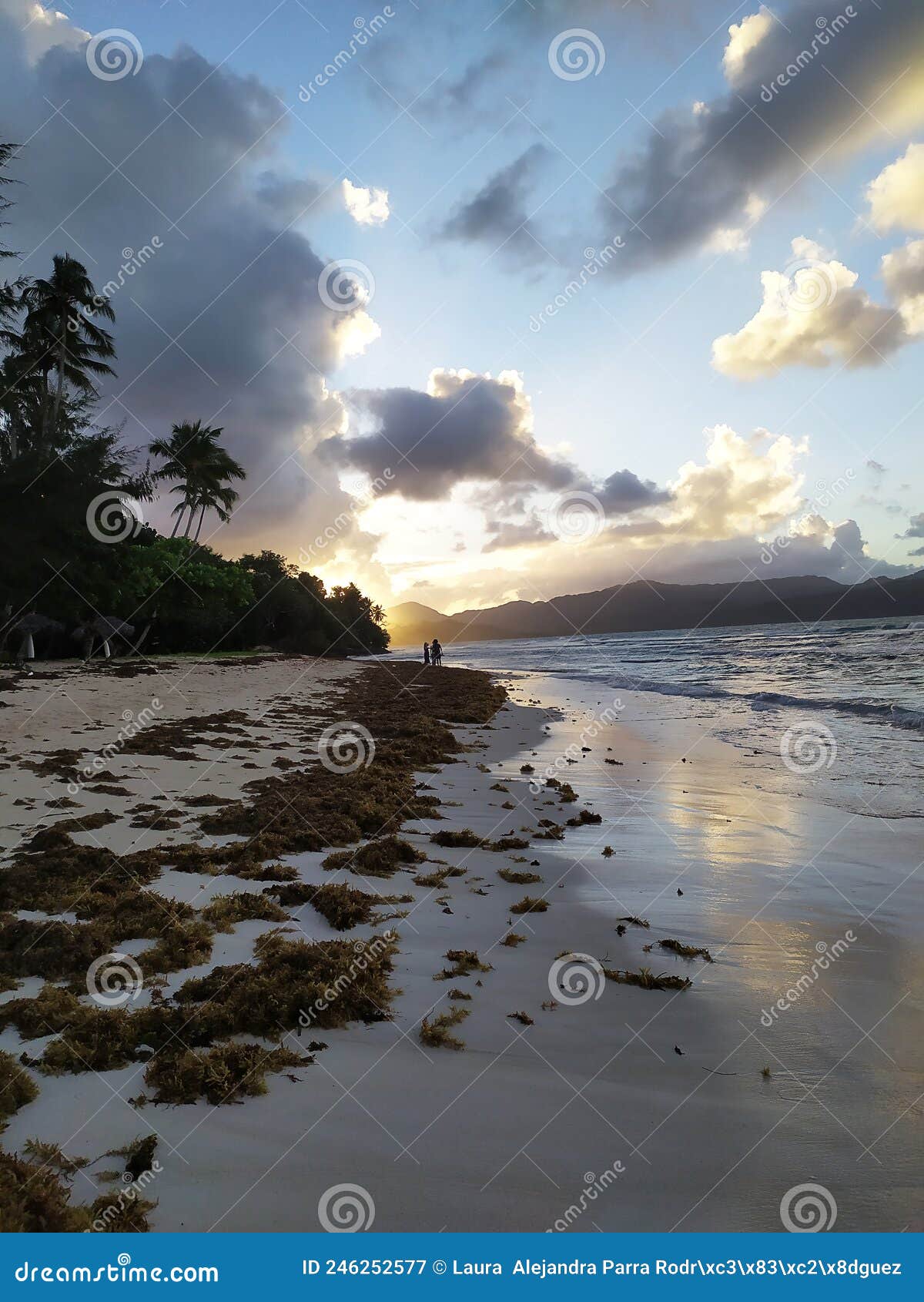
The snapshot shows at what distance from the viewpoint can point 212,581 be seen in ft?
134

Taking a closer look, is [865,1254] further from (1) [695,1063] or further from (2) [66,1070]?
(2) [66,1070]

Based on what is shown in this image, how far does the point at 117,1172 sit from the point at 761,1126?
2.69 m

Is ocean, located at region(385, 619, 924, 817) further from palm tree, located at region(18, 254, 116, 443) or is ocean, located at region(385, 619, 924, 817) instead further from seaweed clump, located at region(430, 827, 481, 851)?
palm tree, located at region(18, 254, 116, 443)

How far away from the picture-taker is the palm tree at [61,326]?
105ft

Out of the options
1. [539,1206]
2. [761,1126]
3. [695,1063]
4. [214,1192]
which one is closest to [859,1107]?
[761,1126]

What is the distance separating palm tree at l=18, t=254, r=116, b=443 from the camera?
31.9 meters

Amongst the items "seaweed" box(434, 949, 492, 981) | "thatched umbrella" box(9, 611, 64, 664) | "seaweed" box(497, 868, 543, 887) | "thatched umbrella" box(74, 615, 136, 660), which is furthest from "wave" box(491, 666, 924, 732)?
"thatched umbrella" box(9, 611, 64, 664)

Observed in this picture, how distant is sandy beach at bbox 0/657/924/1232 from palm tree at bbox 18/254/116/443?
3348 centimetres

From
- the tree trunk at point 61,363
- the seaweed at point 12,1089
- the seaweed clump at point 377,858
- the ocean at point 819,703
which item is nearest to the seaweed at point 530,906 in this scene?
the seaweed clump at point 377,858

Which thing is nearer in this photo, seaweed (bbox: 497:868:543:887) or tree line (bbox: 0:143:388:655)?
seaweed (bbox: 497:868:543:887)

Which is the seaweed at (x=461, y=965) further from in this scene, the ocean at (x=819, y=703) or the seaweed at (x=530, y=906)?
the ocean at (x=819, y=703)

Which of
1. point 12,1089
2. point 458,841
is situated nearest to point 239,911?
point 12,1089

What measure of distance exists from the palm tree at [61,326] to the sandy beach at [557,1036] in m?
33.5

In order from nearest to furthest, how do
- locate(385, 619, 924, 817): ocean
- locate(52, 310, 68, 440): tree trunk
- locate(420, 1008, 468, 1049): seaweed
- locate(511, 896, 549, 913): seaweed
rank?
locate(420, 1008, 468, 1049): seaweed → locate(511, 896, 549, 913): seaweed → locate(385, 619, 924, 817): ocean → locate(52, 310, 68, 440): tree trunk
